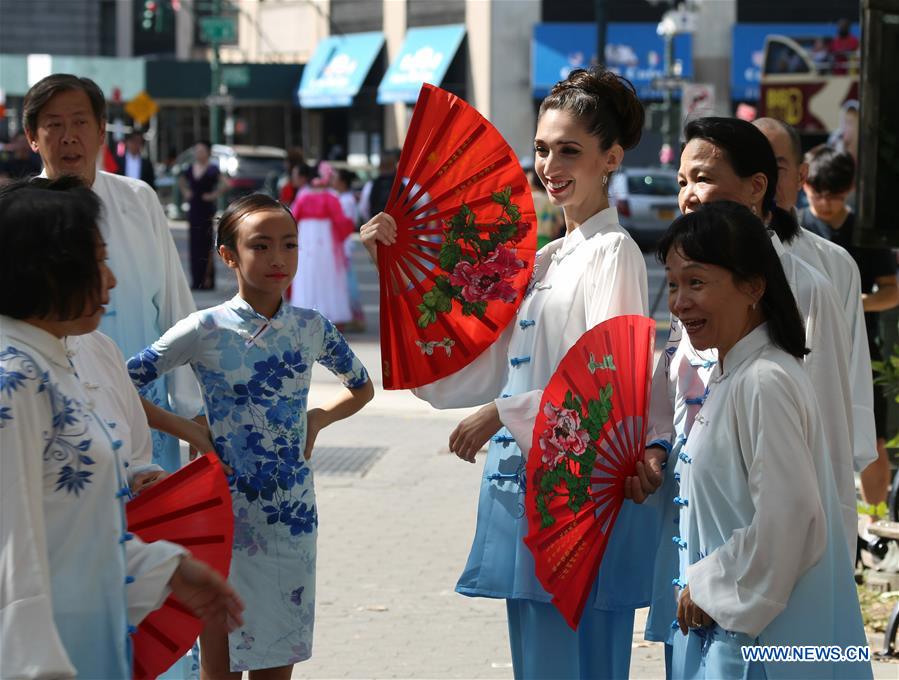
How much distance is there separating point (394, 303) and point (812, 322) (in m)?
1.18

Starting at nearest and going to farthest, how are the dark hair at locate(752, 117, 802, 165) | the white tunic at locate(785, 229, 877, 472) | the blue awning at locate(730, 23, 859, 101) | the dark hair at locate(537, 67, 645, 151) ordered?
the dark hair at locate(537, 67, 645, 151) → the white tunic at locate(785, 229, 877, 472) → the dark hair at locate(752, 117, 802, 165) → the blue awning at locate(730, 23, 859, 101)

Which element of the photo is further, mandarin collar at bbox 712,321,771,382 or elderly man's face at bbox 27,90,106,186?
elderly man's face at bbox 27,90,106,186

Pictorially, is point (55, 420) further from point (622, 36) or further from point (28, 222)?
point (622, 36)

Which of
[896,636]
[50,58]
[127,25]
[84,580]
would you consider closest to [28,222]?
[84,580]

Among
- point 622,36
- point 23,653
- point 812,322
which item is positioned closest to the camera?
point 23,653

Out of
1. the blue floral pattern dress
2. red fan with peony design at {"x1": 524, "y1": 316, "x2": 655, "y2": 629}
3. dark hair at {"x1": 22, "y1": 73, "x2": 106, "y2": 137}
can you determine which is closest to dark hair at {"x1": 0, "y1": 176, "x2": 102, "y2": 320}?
the blue floral pattern dress

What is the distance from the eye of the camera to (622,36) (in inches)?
1419

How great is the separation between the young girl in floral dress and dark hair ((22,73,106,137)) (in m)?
0.67

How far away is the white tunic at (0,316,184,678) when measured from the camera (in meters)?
2.53

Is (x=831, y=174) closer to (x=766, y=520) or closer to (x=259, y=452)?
(x=259, y=452)

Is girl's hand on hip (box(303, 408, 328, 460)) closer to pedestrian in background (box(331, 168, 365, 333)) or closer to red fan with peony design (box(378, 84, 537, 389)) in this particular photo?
red fan with peony design (box(378, 84, 537, 389))

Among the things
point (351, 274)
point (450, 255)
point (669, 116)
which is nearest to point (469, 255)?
point (450, 255)

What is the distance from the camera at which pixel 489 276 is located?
405cm

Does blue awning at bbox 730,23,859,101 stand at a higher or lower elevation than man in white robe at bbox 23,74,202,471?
higher
